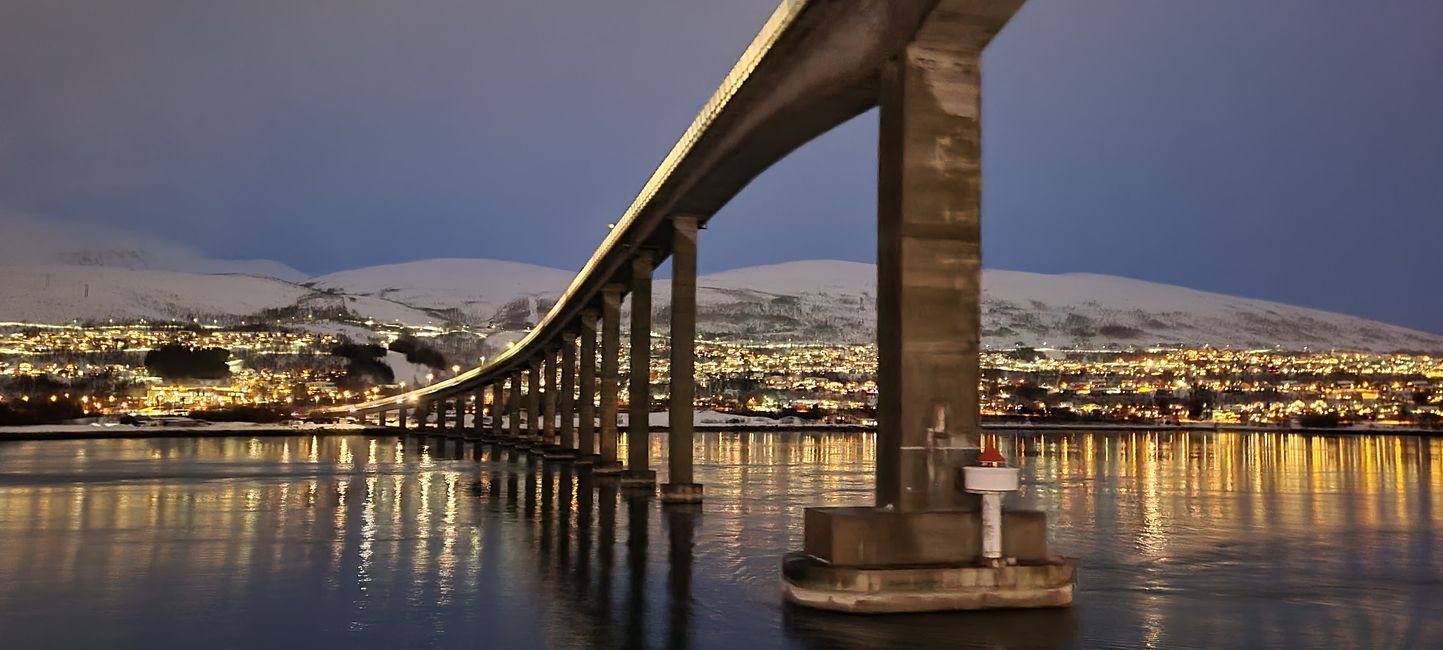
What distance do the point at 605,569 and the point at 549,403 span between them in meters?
75.5

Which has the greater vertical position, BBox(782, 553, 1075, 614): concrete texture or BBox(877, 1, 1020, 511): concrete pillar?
BBox(877, 1, 1020, 511): concrete pillar

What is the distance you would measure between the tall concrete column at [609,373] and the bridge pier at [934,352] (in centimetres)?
4095

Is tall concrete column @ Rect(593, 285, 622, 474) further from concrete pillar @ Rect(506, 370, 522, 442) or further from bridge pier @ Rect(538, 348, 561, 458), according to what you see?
concrete pillar @ Rect(506, 370, 522, 442)

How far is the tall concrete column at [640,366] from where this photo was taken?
177 ft

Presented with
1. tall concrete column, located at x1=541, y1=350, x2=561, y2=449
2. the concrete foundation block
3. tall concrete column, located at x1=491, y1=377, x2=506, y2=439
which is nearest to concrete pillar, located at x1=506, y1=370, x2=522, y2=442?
tall concrete column, located at x1=491, y1=377, x2=506, y2=439

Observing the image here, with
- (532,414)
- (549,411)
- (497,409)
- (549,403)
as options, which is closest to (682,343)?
A: (549,411)

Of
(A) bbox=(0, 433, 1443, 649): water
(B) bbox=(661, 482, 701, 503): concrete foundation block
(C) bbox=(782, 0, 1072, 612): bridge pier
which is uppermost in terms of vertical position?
(C) bbox=(782, 0, 1072, 612): bridge pier

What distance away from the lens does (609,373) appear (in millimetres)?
64312

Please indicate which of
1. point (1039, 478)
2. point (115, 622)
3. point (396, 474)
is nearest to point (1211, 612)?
point (115, 622)

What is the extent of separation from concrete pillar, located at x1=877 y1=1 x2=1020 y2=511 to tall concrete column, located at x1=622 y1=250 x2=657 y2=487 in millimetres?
32074

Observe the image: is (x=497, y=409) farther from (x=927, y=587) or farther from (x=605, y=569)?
(x=927, y=587)

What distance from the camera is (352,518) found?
35.3 m

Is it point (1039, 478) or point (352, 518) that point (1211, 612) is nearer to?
point (352, 518)

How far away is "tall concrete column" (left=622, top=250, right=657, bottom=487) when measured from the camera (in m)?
54.1
